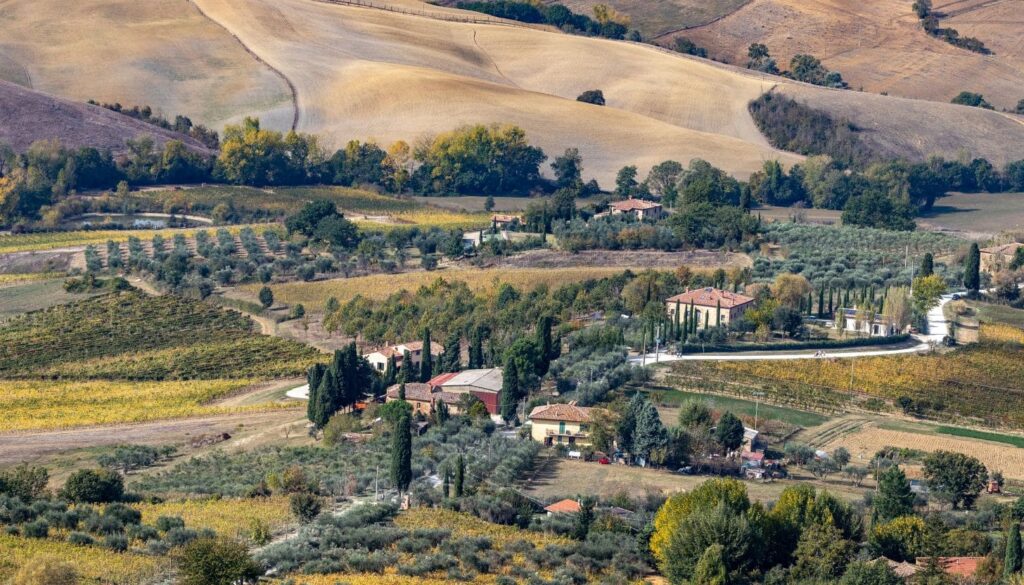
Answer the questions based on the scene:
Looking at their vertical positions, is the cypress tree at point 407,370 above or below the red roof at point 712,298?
below

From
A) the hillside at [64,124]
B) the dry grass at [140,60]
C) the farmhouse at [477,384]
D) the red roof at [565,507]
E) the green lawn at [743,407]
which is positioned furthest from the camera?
the dry grass at [140,60]

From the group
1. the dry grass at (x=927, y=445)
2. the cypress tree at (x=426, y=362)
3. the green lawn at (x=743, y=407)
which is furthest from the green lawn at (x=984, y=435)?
the cypress tree at (x=426, y=362)

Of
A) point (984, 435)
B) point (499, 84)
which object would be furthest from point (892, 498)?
point (499, 84)

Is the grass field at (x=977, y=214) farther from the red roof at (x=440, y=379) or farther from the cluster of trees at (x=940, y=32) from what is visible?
the red roof at (x=440, y=379)

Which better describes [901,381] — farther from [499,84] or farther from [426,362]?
[499,84]

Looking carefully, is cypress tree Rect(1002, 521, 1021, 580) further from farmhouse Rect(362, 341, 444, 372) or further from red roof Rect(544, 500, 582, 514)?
farmhouse Rect(362, 341, 444, 372)

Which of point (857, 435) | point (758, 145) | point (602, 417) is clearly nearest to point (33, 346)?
point (602, 417)
